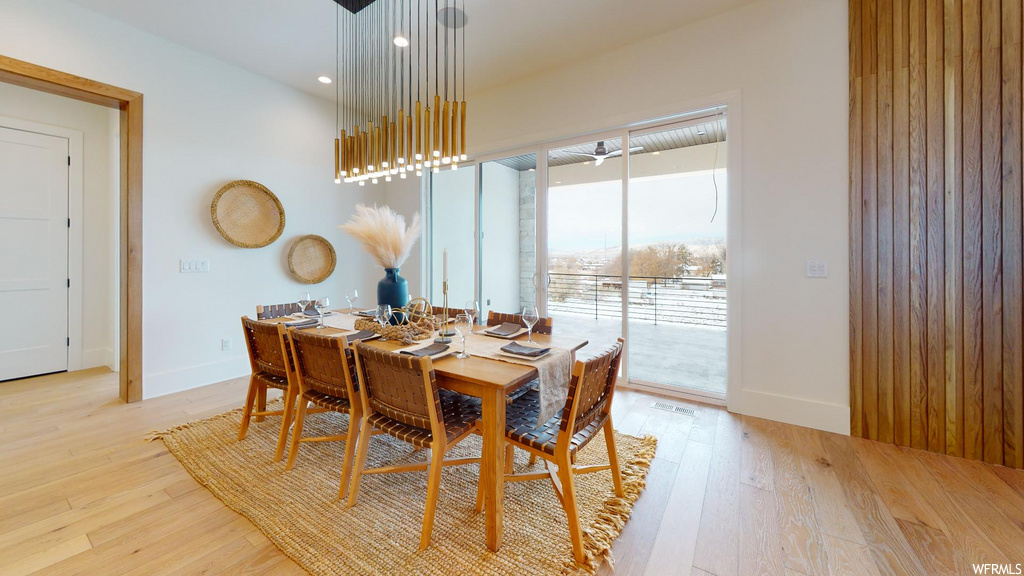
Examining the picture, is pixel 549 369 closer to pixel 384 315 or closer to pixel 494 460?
pixel 494 460

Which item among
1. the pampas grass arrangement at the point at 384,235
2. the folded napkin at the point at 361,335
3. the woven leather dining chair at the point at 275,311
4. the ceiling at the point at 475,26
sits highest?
the ceiling at the point at 475,26

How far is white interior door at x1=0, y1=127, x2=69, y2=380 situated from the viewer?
3.57 m

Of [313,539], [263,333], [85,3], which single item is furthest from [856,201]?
[85,3]

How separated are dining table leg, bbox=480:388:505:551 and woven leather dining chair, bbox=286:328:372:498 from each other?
722 mm

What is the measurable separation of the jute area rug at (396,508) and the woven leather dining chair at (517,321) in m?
0.74

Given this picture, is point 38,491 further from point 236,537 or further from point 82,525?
point 236,537

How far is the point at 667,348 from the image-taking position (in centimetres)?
425

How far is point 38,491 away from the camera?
6.24ft

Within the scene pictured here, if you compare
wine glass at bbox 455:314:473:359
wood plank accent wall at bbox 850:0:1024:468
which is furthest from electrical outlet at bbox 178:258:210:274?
wood plank accent wall at bbox 850:0:1024:468

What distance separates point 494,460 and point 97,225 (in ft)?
16.9

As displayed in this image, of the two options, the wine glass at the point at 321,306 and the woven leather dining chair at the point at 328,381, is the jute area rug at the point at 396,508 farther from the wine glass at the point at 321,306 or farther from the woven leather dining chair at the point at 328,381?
the wine glass at the point at 321,306

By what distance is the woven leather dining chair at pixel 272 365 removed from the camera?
216cm

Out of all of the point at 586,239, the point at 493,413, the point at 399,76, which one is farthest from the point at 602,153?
the point at 493,413

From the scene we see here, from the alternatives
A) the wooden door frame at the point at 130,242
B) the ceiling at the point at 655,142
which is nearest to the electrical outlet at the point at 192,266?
the wooden door frame at the point at 130,242
